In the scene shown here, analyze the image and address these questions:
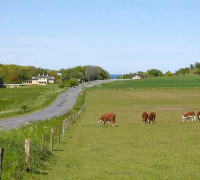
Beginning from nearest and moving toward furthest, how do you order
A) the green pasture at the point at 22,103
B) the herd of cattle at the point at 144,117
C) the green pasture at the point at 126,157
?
the green pasture at the point at 126,157, the herd of cattle at the point at 144,117, the green pasture at the point at 22,103

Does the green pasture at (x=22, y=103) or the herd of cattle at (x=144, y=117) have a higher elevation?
the herd of cattle at (x=144, y=117)

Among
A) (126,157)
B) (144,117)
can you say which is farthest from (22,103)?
(126,157)

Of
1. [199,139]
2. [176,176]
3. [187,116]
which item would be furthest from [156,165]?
[187,116]

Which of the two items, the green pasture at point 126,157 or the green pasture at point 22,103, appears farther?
the green pasture at point 22,103

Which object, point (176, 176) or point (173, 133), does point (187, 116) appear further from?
point (176, 176)

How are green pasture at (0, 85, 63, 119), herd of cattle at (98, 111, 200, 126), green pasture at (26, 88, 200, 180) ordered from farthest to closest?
1. green pasture at (0, 85, 63, 119)
2. herd of cattle at (98, 111, 200, 126)
3. green pasture at (26, 88, 200, 180)

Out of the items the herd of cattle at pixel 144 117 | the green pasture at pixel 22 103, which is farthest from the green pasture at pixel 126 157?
the green pasture at pixel 22 103

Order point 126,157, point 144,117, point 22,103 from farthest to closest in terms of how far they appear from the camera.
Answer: point 22,103 < point 144,117 < point 126,157

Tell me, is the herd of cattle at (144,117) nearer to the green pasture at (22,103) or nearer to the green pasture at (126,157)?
the green pasture at (126,157)

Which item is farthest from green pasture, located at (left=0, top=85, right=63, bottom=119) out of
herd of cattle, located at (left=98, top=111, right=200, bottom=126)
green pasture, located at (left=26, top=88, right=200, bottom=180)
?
green pasture, located at (left=26, top=88, right=200, bottom=180)

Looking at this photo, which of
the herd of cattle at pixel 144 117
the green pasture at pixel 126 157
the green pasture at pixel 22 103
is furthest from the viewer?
the green pasture at pixel 22 103

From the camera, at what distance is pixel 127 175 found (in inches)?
663

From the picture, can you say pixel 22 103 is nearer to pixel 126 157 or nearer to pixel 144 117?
pixel 144 117

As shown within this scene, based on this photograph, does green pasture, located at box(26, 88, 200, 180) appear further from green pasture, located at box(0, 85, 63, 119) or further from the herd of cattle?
green pasture, located at box(0, 85, 63, 119)
